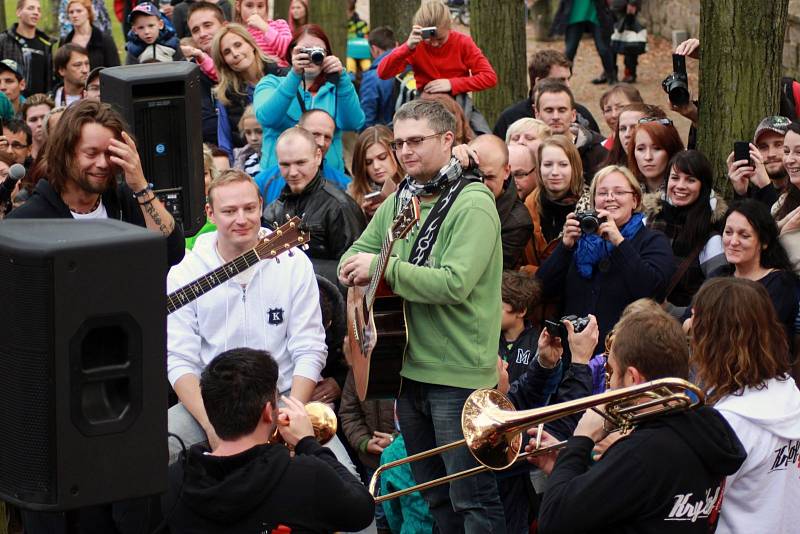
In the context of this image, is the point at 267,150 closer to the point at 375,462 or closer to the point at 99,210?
the point at 375,462

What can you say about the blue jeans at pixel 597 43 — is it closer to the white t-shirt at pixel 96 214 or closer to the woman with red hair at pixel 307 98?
the woman with red hair at pixel 307 98

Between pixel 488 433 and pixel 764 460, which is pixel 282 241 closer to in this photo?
pixel 488 433

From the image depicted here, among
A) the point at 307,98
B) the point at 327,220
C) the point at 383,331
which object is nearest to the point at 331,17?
the point at 307,98

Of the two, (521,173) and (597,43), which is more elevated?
(597,43)

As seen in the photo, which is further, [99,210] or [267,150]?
[267,150]

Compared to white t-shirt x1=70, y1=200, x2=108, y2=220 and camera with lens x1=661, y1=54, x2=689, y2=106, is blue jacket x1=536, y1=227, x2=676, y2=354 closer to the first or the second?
camera with lens x1=661, y1=54, x2=689, y2=106

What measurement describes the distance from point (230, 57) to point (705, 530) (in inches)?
261

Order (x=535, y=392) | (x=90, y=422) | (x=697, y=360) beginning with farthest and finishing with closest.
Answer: (x=535, y=392), (x=697, y=360), (x=90, y=422)

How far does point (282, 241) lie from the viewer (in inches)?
239

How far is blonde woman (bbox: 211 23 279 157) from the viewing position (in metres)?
9.84

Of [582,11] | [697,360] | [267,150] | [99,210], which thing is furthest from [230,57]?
[582,11]

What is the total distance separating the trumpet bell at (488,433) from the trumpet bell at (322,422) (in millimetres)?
507

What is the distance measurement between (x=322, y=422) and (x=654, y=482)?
1.26 metres

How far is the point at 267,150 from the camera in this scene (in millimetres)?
8914
